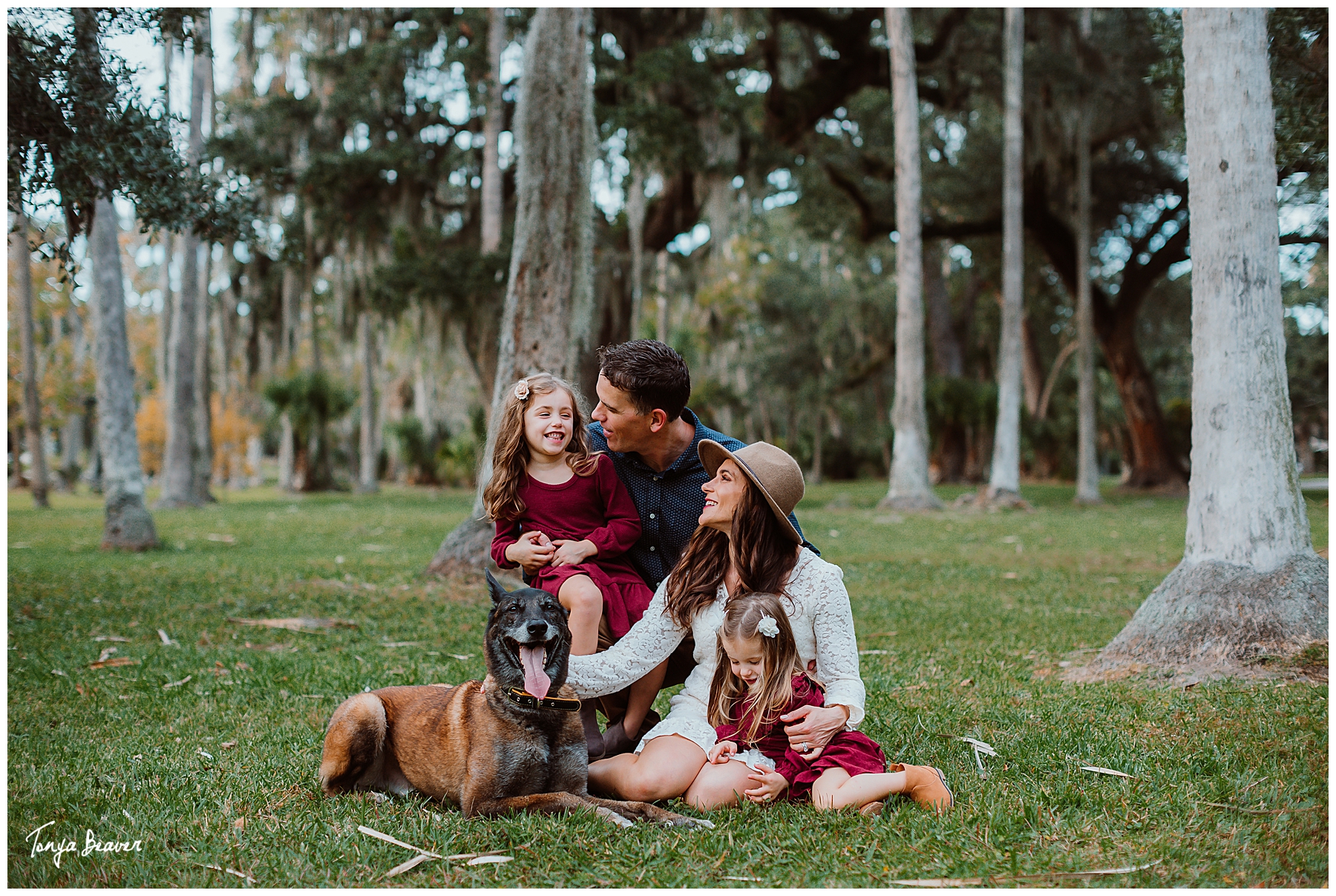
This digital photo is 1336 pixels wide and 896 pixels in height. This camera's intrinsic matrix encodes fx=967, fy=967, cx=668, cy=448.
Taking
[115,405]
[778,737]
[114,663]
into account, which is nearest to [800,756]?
[778,737]

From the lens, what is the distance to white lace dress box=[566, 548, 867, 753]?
3.43 m

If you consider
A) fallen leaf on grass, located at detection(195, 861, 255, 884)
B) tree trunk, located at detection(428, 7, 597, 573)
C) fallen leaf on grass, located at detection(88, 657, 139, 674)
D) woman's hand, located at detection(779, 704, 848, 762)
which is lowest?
fallen leaf on grass, located at detection(195, 861, 255, 884)

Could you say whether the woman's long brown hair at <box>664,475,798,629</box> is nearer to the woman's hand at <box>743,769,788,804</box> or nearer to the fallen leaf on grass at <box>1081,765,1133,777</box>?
the woman's hand at <box>743,769,788,804</box>

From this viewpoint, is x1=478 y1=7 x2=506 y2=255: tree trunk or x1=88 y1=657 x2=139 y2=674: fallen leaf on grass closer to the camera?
x1=88 y1=657 x2=139 y2=674: fallen leaf on grass

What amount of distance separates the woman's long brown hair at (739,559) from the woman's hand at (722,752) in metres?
0.44

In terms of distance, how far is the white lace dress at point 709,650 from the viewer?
11.3ft

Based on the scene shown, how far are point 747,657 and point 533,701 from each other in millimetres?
770

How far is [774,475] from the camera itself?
11.6ft

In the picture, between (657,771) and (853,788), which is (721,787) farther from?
(853,788)

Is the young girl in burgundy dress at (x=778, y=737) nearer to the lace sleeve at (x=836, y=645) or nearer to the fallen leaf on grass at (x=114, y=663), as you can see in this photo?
the lace sleeve at (x=836, y=645)

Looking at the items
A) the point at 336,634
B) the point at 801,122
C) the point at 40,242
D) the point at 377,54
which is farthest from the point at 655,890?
the point at 377,54

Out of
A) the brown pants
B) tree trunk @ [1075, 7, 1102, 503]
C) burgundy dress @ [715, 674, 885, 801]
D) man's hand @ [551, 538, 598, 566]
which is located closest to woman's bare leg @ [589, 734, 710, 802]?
burgundy dress @ [715, 674, 885, 801]

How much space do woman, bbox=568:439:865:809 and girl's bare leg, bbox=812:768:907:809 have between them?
11cm

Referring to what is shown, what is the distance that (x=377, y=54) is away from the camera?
20391 mm
